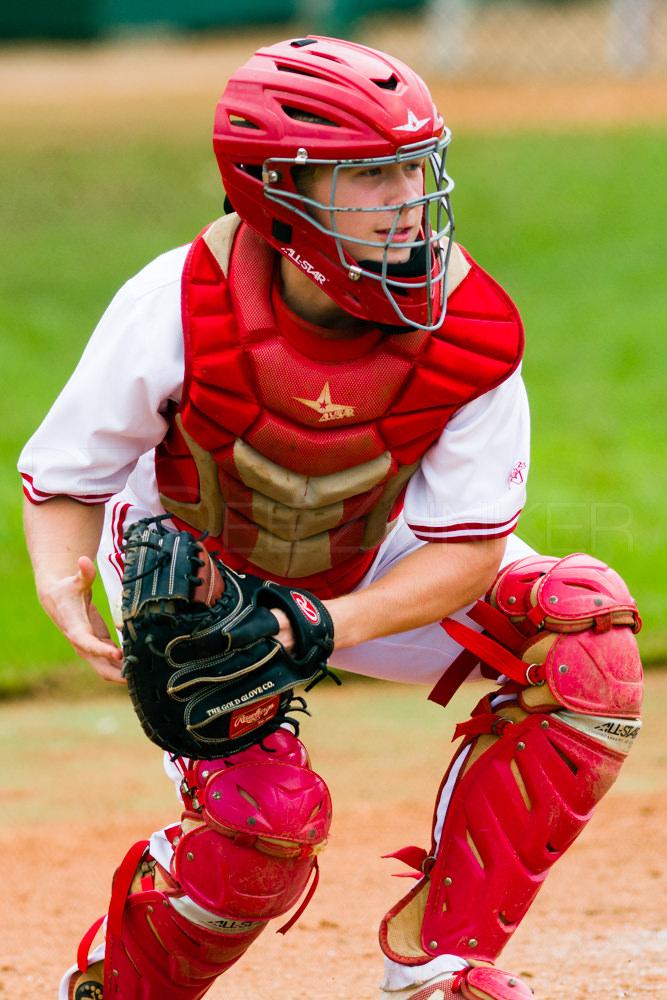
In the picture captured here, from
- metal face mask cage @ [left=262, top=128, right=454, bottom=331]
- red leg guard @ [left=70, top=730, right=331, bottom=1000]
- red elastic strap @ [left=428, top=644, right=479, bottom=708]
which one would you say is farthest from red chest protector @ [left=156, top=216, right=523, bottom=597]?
red leg guard @ [left=70, top=730, right=331, bottom=1000]

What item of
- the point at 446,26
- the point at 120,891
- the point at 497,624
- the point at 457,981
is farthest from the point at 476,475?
the point at 446,26

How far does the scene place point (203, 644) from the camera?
8.18 ft

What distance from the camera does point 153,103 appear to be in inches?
694

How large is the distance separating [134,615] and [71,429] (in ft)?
1.59

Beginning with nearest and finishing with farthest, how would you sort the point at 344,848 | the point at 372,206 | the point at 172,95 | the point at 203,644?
the point at 203,644 → the point at 372,206 → the point at 344,848 → the point at 172,95

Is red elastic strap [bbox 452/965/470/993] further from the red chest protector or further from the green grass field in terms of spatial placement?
the green grass field

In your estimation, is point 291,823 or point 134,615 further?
point 291,823

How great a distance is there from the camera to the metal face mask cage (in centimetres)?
259

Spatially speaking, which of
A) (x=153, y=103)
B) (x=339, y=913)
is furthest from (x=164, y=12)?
(x=339, y=913)

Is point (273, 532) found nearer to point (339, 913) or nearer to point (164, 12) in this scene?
point (339, 913)

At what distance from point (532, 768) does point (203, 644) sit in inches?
27.3

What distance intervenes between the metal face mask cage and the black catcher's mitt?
591mm

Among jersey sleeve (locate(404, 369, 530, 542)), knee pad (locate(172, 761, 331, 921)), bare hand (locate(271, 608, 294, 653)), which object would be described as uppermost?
jersey sleeve (locate(404, 369, 530, 542))

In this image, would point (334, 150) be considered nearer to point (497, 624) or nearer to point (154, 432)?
point (154, 432)
